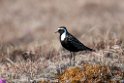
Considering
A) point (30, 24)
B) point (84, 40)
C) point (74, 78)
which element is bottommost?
point (74, 78)

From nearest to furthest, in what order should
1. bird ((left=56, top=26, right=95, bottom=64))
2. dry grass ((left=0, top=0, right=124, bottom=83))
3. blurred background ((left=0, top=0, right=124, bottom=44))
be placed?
dry grass ((left=0, top=0, right=124, bottom=83)), bird ((left=56, top=26, right=95, bottom=64)), blurred background ((left=0, top=0, right=124, bottom=44))

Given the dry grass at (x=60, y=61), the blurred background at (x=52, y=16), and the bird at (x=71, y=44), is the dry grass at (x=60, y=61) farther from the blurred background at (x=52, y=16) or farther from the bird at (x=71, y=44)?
the blurred background at (x=52, y=16)

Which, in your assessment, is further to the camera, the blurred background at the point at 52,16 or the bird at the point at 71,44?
the blurred background at the point at 52,16

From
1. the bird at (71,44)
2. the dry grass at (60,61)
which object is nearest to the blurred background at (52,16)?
the dry grass at (60,61)

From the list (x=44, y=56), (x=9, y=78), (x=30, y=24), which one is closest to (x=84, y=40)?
(x=44, y=56)

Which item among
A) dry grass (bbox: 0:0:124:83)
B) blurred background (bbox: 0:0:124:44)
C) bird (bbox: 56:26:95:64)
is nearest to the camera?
dry grass (bbox: 0:0:124:83)

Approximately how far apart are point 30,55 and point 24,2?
14.6 meters

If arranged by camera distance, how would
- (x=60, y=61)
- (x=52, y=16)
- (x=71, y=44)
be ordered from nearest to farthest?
(x=60, y=61), (x=71, y=44), (x=52, y=16)

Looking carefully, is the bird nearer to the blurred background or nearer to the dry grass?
the dry grass

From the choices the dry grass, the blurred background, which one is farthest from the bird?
the blurred background

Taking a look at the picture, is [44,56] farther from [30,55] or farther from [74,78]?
[74,78]

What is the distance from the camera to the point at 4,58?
35.9ft

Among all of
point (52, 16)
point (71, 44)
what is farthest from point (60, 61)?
point (52, 16)

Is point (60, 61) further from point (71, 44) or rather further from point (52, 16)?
point (52, 16)
